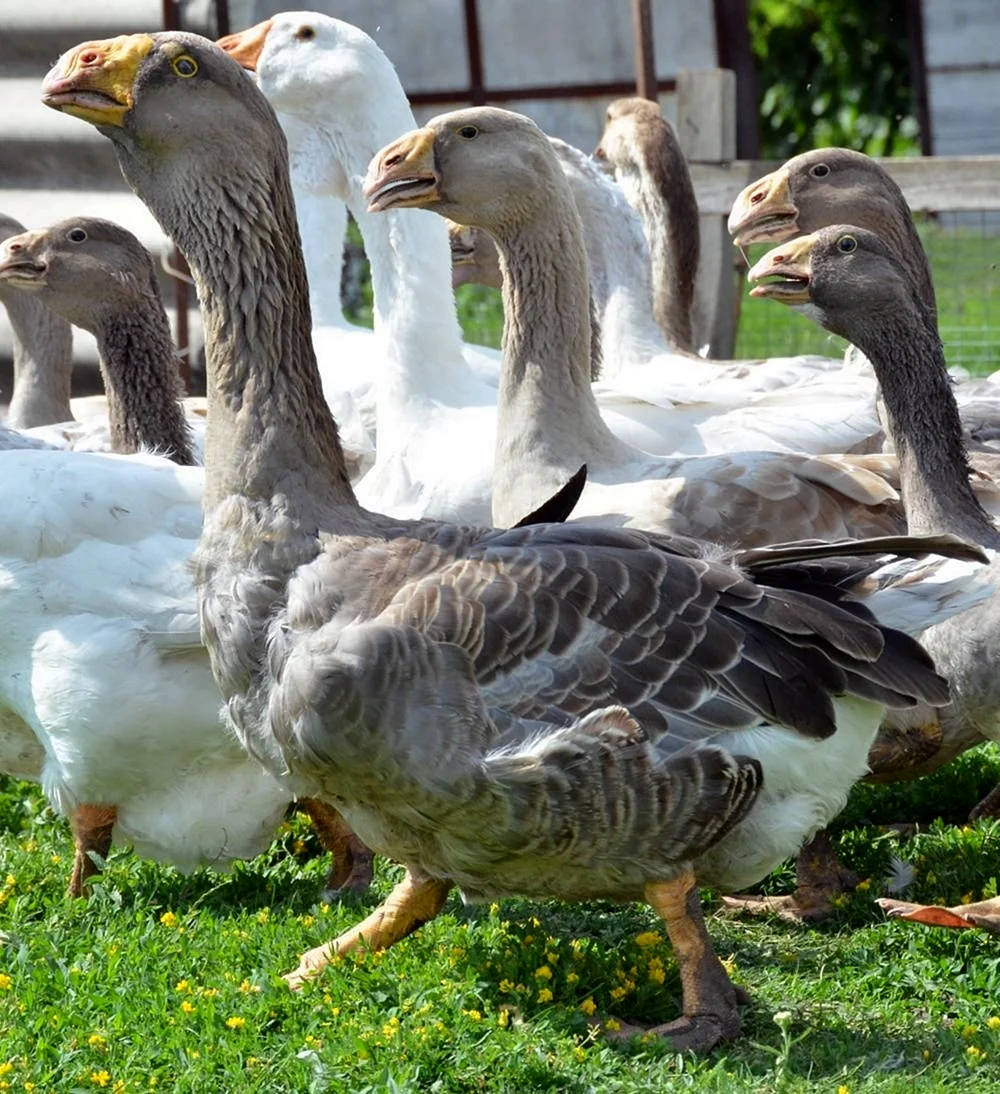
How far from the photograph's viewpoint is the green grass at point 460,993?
155 inches

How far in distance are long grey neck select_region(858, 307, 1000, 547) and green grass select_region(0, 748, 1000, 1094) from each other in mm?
1035

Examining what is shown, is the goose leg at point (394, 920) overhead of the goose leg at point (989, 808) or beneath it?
overhead

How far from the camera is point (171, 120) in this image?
4.25 meters

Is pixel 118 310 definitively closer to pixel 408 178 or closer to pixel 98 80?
pixel 408 178

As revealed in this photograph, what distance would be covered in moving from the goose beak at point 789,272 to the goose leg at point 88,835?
2.51 metres

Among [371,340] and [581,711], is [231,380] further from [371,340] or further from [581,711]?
[371,340]

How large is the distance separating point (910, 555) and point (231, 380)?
5.70ft

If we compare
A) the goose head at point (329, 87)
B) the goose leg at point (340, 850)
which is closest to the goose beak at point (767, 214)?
the goose head at point (329, 87)

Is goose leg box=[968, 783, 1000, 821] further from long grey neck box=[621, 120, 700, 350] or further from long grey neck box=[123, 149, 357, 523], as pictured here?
long grey neck box=[621, 120, 700, 350]

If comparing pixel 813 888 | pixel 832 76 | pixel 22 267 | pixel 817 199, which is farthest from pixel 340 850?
pixel 832 76

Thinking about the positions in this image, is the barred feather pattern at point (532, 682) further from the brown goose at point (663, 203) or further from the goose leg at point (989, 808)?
the brown goose at point (663, 203)

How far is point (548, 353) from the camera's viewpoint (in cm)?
579

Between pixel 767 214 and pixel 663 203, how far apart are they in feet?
6.57

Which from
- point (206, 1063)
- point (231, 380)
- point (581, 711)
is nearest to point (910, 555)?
point (581, 711)
